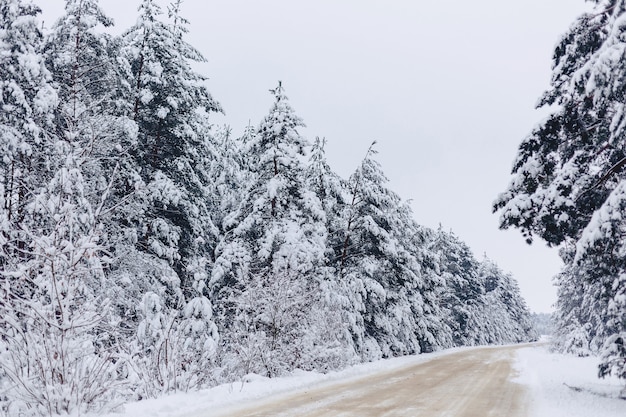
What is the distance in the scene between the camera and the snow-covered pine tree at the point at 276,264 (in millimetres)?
16125

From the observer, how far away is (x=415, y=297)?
119 feet

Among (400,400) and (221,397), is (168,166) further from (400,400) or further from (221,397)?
(400,400)

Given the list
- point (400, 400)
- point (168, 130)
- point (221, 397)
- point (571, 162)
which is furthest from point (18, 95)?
point (571, 162)

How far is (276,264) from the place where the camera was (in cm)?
1825

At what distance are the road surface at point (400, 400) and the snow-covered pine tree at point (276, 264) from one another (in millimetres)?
2225

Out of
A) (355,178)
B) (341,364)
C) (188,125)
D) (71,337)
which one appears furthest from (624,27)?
(355,178)

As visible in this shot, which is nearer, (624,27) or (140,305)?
(624,27)

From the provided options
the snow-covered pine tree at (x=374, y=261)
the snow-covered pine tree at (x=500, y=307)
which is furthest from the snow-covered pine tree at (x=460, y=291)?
the snow-covered pine tree at (x=374, y=261)

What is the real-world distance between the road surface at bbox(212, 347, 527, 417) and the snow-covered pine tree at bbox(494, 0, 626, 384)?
11.1ft

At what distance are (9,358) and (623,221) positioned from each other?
11.9 meters

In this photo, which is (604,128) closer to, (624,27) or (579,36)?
(579,36)

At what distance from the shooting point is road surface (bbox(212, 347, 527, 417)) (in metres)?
9.17

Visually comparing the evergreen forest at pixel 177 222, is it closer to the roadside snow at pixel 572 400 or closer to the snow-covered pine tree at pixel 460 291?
the roadside snow at pixel 572 400

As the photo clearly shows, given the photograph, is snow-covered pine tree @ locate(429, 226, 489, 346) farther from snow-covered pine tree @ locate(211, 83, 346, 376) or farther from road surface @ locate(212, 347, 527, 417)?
road surface @ locate(212, 347, 527, 417)
